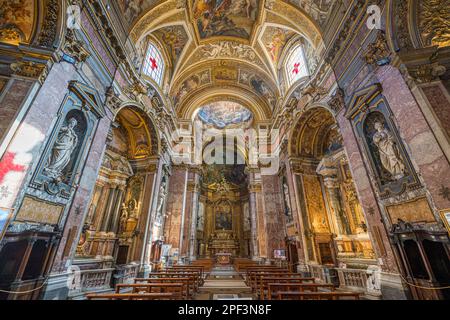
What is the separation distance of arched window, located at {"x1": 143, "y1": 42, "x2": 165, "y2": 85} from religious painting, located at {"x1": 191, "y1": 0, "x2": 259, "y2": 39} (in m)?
3.24

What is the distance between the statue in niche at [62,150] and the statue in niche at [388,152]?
29.0 ft

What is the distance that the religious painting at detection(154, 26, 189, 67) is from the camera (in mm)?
12086

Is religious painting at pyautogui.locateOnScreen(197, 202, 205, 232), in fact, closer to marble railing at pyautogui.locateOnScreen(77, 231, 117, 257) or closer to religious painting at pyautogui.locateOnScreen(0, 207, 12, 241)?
marble railing at pyautogui.locateOnScreen(77, 231, 117, 257)

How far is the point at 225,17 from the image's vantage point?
12789mm

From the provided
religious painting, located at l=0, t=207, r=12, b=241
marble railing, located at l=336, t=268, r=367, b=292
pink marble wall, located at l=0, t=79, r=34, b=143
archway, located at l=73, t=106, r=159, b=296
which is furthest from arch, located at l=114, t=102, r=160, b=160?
marble railing, located at l=336, t=268, r=367, b=292

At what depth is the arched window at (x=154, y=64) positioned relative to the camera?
11484 mm

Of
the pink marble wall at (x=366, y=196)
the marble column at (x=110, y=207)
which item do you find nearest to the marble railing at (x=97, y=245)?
the marble column at (x=110, y=207)

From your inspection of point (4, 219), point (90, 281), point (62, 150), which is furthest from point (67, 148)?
point (90, 281)

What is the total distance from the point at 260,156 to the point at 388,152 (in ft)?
34.9

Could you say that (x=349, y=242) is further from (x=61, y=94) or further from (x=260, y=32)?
(x=260, y=32)

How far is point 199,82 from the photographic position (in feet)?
55.6

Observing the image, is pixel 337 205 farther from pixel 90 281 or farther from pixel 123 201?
pixel 123 201
